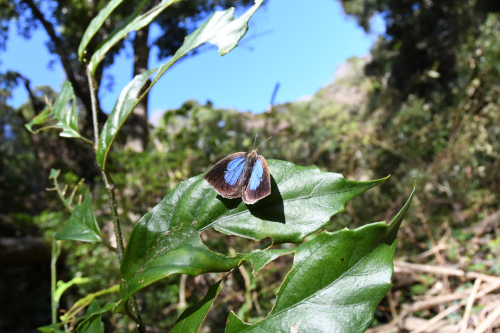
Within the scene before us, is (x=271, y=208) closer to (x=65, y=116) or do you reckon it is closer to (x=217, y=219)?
(x=217, y=219)

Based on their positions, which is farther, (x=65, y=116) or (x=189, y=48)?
(x=65, y=116)

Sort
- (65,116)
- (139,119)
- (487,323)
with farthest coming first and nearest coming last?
1. (139,119)
2. (487,323)
3. (65,116)

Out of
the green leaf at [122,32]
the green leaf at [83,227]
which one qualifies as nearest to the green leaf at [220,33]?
the green leaf at [122,32]

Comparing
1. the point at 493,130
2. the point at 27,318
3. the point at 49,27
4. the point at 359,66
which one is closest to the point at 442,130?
the point at 493,130

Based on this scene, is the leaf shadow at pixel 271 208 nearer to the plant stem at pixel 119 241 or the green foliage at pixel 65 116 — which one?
the plant stem at pixel 119 241

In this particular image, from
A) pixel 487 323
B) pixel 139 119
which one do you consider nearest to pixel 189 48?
pixel 487 323

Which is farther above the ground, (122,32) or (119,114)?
(122,32)
